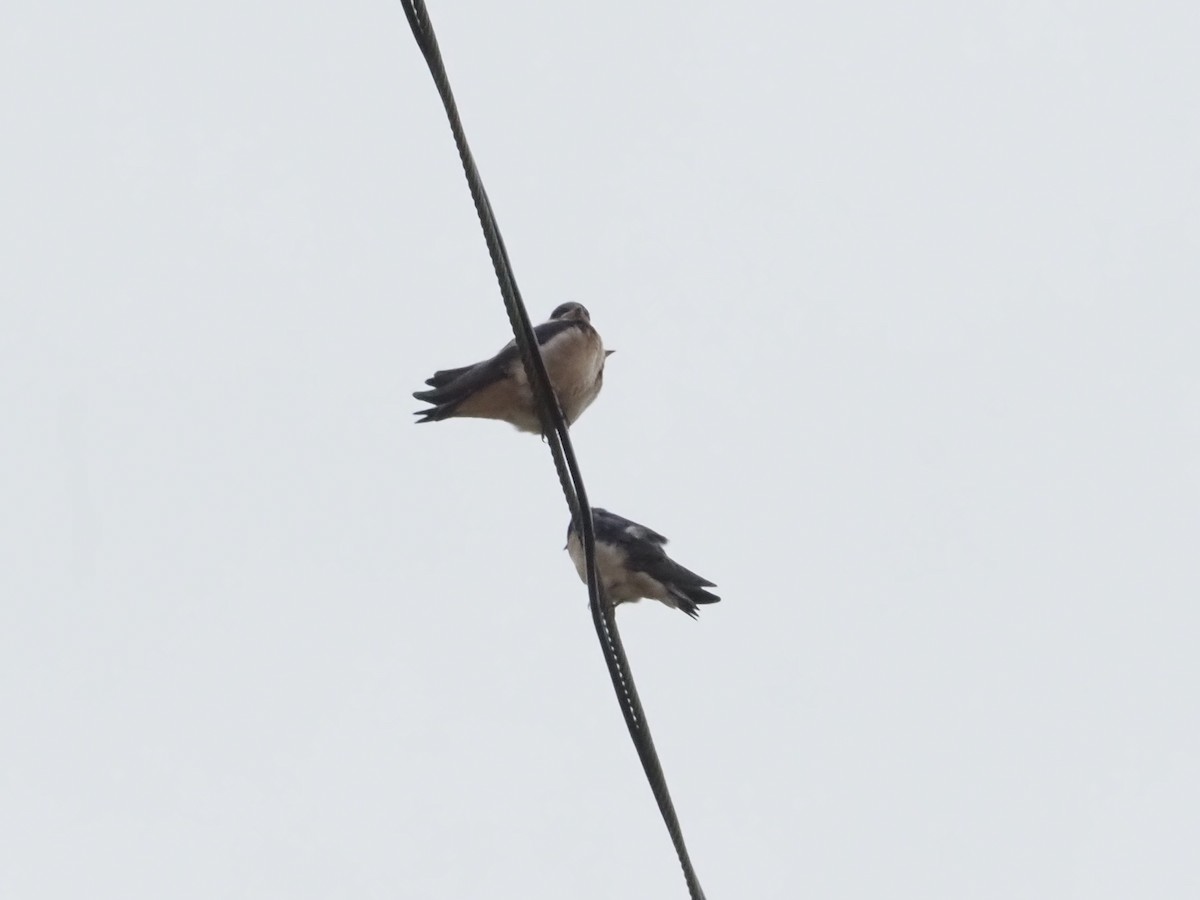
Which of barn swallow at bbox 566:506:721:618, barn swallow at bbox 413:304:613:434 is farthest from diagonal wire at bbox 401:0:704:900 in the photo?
barn swallow at bbox 566:506:721:618

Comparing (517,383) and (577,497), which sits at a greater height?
(517,383)

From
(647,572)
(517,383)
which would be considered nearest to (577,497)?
→ (517,383)

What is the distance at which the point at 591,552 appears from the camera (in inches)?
134

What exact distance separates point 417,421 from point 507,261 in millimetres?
2615

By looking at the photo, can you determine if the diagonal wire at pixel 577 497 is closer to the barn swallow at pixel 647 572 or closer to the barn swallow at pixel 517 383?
the barn swallow at pixel 517 383

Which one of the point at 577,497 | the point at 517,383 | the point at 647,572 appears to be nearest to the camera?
the point at 577,497

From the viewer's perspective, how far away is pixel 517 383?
557 centimetres

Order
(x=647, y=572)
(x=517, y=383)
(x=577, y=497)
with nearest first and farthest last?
1. (x=577, y=497)
2. (x=517, y=383)
3. (x=647, y=572)

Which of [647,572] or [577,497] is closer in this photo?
[577,497]

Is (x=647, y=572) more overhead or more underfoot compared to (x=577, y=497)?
more overhead

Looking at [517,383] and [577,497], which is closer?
[577,497]

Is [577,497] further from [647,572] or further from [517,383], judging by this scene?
[647,572]

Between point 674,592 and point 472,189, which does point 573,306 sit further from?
point 472,189

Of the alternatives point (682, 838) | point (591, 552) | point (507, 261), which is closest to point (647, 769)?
point (682, 838)
